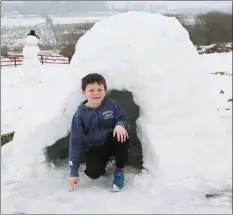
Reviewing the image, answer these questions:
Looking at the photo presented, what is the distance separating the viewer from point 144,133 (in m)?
2.86

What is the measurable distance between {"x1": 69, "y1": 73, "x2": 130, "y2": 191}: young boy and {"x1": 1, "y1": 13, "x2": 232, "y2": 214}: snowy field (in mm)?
182

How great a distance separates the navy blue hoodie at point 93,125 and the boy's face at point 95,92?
7cm

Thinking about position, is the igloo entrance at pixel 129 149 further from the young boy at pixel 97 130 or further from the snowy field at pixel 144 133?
the young boy at pixel 97 130

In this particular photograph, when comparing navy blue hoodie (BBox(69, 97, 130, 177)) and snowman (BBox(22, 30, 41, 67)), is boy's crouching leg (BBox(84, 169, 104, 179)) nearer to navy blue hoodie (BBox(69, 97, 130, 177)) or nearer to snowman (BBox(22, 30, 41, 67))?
navy blue hoodie (BBox(69, 97, 130, 177))

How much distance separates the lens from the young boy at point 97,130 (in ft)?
8.68

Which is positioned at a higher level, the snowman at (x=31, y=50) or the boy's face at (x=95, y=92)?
the snowman at (x=31, y=50)

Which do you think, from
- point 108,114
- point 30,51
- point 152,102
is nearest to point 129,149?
point 152,102

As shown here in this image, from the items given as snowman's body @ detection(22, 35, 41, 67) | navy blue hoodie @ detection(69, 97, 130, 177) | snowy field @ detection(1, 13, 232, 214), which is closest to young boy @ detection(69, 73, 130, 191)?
navy blue hoodie @ detection(69, 97, 130, 177)

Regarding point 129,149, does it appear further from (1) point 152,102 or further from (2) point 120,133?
(2) point 120,133

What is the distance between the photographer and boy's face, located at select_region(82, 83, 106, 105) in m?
2.62

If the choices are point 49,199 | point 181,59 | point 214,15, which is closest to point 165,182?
point 49,199

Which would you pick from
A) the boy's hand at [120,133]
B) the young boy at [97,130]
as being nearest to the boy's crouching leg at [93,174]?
the young boy at [97,130]

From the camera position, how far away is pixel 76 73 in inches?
121

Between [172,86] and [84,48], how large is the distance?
84 cm
